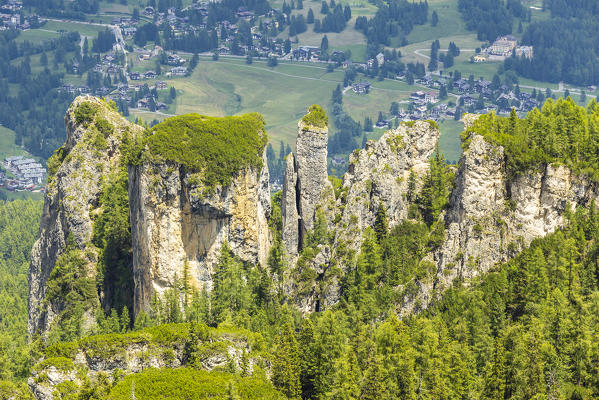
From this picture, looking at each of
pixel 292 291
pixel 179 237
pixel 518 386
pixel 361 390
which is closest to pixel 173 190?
pixel 179 237

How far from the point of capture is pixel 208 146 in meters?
142

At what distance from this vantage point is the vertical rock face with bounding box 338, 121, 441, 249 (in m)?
146

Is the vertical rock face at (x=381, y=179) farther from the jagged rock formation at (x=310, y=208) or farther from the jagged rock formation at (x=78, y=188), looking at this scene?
the jagged rock formation at (x=78, y=188)

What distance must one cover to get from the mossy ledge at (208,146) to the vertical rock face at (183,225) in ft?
4.20

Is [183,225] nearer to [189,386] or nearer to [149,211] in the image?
[149,211]

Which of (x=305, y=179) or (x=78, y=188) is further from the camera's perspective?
(x=78, y=188)

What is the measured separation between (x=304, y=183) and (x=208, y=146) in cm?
1593

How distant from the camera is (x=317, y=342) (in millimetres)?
122750

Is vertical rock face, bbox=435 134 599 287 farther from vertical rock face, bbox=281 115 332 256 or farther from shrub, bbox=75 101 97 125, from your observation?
shrub, bbox=75 101 97 125

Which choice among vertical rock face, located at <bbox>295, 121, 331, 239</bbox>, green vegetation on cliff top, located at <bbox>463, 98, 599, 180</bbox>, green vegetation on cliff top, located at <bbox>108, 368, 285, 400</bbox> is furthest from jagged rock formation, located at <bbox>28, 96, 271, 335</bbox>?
green vegetation on cliff top, located at <bbox>463, 98, 599, 180</bbox>

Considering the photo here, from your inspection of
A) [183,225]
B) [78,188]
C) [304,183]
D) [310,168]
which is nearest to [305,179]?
[304,183]

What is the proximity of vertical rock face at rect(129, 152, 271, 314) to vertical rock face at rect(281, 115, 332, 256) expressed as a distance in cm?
603

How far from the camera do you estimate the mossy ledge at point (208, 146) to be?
141375 mm

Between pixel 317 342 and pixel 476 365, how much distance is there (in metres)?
19.4
